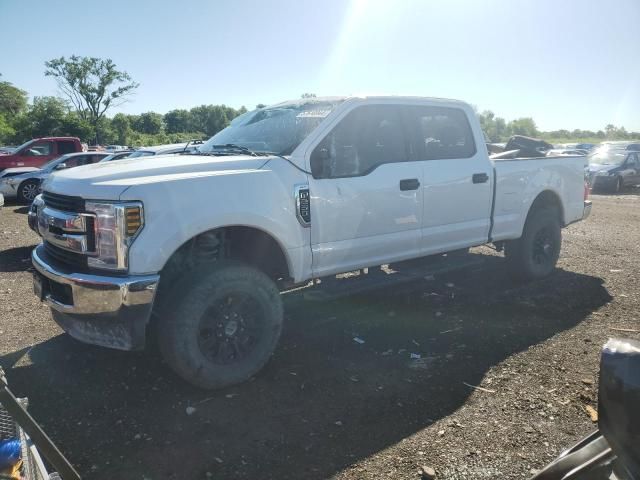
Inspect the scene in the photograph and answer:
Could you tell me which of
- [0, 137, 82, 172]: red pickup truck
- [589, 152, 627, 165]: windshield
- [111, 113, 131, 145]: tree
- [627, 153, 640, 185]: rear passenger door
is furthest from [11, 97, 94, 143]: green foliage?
[627, 153, 640, 185]: rear passenger door

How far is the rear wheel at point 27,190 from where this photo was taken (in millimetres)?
14719

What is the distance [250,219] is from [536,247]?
408 cm

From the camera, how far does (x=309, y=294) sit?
4.27 m

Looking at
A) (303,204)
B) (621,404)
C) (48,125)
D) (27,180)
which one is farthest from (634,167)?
(48,125)

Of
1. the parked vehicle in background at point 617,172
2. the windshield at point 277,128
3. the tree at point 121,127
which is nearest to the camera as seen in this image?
the windshield at point 277,128

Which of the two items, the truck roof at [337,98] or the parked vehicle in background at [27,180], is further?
the parked vehicle in background at [27,180]

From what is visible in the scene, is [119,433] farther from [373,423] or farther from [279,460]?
[373,423]

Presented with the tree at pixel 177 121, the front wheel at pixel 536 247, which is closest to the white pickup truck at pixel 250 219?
the front wheel at pixel 536 247

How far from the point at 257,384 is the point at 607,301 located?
13.2 ft

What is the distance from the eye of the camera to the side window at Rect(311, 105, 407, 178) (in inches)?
162

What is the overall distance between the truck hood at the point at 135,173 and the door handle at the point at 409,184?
133cm

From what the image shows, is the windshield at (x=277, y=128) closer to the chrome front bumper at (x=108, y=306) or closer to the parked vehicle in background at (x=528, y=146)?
the chrome front bumper at (x=108, y=306)

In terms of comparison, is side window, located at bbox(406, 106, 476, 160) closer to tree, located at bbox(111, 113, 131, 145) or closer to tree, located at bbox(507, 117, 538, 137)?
tree, located at bbox(111, 113, 131, 145)

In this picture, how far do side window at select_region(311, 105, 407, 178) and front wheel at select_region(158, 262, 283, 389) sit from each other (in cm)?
107
